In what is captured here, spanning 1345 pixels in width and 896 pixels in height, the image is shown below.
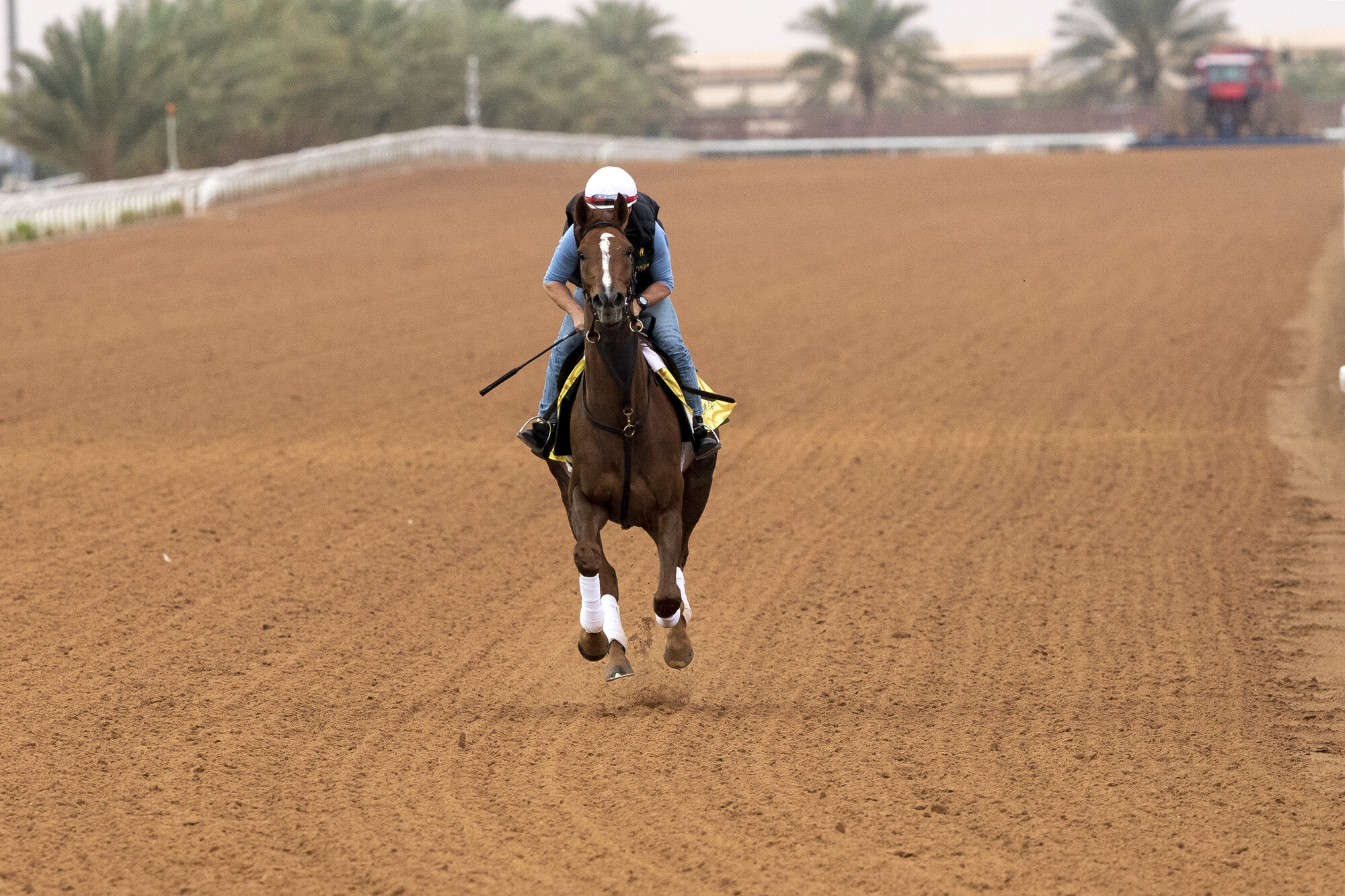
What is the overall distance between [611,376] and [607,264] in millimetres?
714

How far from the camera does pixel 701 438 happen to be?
7.91m

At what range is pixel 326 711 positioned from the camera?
782cm

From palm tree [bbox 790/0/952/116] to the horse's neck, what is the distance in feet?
211

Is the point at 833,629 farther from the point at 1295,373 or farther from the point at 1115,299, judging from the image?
the point at 1115,299

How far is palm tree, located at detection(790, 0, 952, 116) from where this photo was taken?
6888cm

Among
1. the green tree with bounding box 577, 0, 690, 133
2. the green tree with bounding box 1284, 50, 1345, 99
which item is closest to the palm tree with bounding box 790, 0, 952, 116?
the green tree with bounding box 577, 0, 690, 133

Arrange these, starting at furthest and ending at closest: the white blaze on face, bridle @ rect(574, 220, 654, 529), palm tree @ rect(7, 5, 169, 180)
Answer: palm tree @ rect(7, 5, 169, 180)
bridle @ rect(574, 220, 654, 529)
the white blaze on face

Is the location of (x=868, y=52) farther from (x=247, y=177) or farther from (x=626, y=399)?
(x=626, y=399)

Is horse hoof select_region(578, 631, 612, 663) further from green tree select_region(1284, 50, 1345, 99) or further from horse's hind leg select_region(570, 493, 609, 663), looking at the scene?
green tree select_region(1284, 50, 1345, 99)

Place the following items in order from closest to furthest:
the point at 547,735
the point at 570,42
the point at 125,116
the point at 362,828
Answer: the point at 362,828, the point at 547,735, the point at 125,116, the point at 570,42

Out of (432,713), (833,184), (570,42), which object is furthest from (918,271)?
(570,42)

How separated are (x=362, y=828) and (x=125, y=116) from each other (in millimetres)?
36853

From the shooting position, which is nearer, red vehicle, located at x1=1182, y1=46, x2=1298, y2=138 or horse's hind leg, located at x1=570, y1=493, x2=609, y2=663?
horse's hind leg, located at x1=570, y1=493, x2=609, y2=663

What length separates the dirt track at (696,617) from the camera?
6270mm
